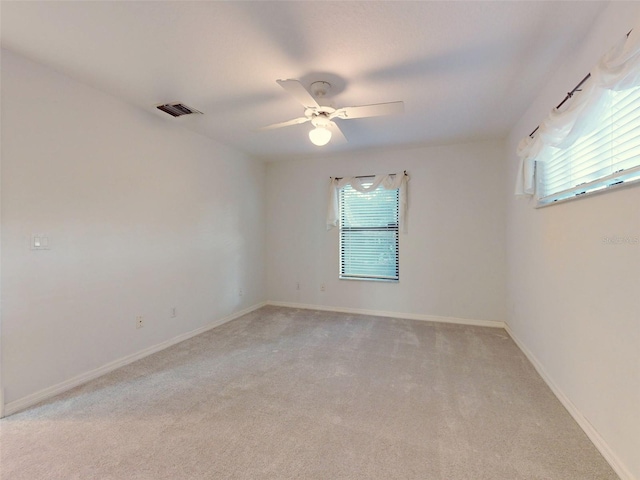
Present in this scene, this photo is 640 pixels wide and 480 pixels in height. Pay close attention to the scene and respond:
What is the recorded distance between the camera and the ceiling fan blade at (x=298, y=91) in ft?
5.97

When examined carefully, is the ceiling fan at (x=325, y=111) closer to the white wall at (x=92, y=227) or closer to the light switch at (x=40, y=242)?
the white wall at (x=92, y=227)

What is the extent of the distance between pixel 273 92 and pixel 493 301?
367 centimetres

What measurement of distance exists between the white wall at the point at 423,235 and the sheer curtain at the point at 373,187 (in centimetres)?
10

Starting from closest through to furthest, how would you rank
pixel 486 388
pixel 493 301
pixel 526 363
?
pixel 486 388 → pixel 526 363 → pixel 493 301

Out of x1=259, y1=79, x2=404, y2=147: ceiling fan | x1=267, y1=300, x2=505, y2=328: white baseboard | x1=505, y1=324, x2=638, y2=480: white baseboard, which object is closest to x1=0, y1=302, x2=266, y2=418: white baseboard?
x1=267, y1=300, x2=505, y2=328: white baseboard

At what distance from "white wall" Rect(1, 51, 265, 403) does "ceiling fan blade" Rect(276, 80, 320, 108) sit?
5.89 feet

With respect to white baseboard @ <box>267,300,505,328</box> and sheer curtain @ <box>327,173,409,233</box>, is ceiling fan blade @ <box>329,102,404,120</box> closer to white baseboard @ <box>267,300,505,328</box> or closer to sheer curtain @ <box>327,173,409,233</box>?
sheer curtain @ <box>327,173,409,233</box>

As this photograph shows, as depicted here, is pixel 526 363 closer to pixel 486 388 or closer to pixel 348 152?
pixel 486 388

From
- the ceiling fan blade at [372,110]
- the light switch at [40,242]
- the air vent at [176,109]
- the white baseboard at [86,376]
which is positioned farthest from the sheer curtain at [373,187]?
the light switch at [40,242]

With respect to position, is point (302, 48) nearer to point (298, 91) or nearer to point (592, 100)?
point (298, 91)

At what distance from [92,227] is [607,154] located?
3648 mm

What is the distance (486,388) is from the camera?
2.25 m

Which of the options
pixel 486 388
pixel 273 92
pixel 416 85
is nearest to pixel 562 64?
pixel 416 85

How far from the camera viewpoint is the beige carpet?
149 cm
